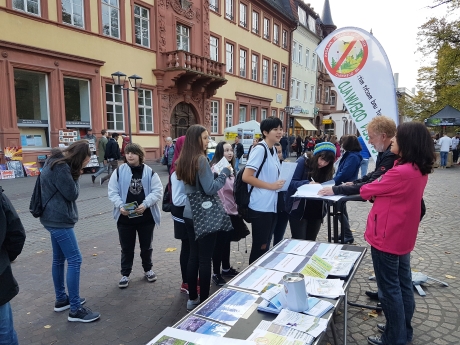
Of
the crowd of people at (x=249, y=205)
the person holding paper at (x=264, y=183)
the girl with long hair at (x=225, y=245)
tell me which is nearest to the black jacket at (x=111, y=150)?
the crowd of people at (x=249, y=205)

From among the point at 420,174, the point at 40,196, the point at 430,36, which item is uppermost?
the point at 430,36

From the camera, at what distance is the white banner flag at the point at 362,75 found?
3928mm

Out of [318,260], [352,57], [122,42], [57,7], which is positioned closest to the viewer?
[318,260]

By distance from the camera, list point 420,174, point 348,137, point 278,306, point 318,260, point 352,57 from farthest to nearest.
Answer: point 348,137
point 352,57
point 318,260
point 420,174
point 278,306

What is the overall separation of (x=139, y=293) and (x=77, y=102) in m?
12.9

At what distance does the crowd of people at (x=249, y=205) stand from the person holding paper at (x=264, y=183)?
0.03 ft

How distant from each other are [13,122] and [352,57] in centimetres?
1218

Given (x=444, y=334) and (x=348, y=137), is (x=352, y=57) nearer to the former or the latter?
(x=348, y=137)

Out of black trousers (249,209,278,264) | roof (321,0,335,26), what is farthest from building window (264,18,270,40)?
black trousers (249,209,278,264)

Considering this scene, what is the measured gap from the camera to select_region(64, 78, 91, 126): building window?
46.1 feet

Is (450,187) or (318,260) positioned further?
(450,187)

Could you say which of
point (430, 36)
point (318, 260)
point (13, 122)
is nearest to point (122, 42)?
point (13, 122)

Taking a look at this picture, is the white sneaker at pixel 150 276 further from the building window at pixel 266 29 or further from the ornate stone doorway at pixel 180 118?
the building window at pixel 266 29

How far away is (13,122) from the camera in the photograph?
473 inches
